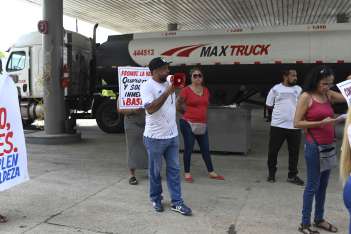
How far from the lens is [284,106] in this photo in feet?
21.9

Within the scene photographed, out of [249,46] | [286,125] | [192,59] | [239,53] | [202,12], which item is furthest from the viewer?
[202,12]

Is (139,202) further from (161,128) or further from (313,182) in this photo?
(313,182)

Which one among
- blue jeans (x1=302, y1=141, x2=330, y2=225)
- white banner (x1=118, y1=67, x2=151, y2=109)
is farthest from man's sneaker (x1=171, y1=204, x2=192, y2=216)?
white banner (x1=118, y1=67, x2=151, y2=109)

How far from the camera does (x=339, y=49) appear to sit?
35.9 feet

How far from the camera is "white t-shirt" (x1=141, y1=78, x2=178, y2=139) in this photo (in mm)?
4965

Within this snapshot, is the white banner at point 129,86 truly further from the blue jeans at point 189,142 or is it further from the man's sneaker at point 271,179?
the man's sneaker at point 271,179

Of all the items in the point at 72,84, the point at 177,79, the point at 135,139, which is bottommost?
the point at 135,139

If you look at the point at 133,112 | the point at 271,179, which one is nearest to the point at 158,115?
the point at 133,112

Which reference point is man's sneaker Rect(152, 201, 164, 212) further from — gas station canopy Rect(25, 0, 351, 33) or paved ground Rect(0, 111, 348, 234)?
gas station canopy Rect(25, 0, 351, 33)

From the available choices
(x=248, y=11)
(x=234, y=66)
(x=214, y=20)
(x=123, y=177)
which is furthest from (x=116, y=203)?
(x=214, y=20)

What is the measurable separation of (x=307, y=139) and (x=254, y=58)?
744cm

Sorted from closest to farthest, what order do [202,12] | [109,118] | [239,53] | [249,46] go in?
[249,46], [239,53], [109,118], [202,12]

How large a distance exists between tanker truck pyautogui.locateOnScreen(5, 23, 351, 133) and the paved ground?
12.9 feet

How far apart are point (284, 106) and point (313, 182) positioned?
2411mm
